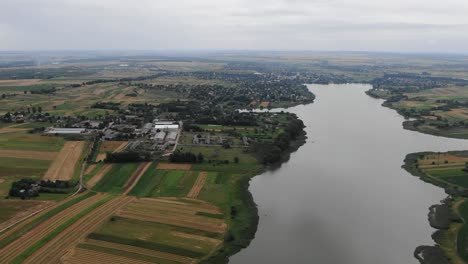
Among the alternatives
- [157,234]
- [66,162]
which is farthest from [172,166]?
[157,234]

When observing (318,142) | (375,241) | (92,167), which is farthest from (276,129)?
(375,241)

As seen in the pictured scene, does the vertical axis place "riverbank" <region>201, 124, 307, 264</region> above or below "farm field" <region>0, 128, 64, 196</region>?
below

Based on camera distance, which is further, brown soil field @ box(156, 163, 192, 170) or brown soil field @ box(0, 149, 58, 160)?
brown soil field @ box(0, 149, 58, 160)

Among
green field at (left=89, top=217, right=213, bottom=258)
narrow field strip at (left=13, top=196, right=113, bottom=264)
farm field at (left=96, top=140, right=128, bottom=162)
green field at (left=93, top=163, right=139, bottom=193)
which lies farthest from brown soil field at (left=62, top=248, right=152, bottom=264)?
farm field at (left=96, top=140, right=128, bottom=162)

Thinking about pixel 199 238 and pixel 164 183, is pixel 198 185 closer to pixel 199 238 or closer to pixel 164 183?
pixel 164 183

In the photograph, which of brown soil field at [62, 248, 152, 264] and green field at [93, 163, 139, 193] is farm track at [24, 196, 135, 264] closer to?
brown soil field at [62, 248, 152, 264]

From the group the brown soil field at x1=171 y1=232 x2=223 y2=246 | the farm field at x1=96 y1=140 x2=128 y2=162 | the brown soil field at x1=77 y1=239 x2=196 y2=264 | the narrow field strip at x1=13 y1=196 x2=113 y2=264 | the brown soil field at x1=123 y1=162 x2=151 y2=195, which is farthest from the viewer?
the farm field at x1=96 y1=140 x2=128 y2=162

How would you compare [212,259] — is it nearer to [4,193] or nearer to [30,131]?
[4,193]
